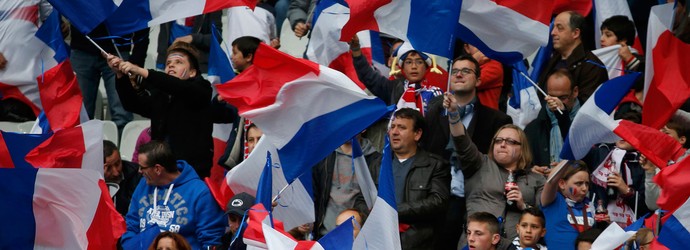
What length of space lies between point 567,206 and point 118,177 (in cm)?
347

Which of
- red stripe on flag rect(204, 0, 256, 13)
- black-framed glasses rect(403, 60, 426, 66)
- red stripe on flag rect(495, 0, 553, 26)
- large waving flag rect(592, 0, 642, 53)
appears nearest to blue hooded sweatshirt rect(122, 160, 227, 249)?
red stripe on flag rect(204, 0, 256, 13)

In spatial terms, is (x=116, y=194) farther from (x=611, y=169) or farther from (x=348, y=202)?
(x=611, y=169)

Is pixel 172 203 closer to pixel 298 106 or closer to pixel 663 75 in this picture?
pixel 298 106

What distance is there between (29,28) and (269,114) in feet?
11.8

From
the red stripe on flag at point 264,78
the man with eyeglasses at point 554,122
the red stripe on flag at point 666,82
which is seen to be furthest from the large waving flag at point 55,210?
the red stripe on flag at point 666,82

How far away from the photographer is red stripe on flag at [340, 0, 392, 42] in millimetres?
10656

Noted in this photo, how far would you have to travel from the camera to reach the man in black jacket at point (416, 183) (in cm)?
1098

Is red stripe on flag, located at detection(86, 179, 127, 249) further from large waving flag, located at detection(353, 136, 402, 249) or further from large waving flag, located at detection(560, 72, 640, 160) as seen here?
large waving flag, located at detection(560, 72, 640, 160)

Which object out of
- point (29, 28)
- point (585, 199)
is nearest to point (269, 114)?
point (585, 199)

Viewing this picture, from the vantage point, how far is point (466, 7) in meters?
10.8

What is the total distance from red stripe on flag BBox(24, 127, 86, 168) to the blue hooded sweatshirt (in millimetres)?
538

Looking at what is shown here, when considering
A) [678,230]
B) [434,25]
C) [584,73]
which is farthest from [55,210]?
[584,73]

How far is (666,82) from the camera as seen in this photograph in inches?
434

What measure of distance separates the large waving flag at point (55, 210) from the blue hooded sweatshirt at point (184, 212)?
352 mm
